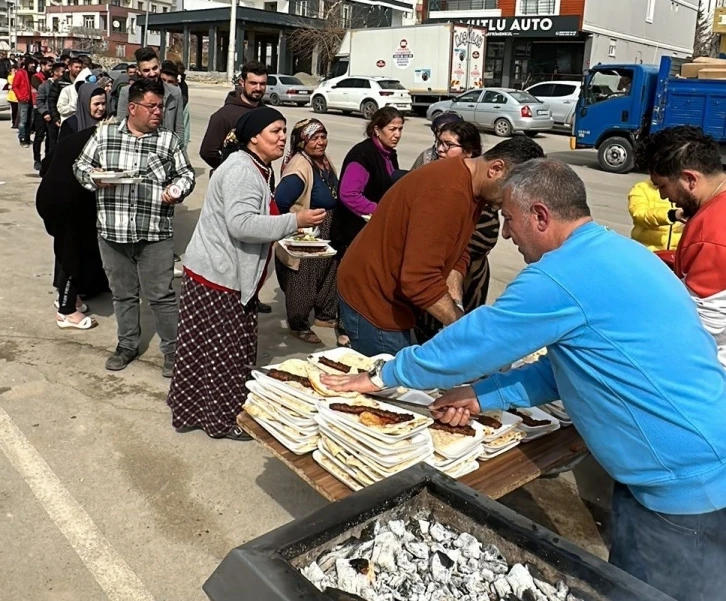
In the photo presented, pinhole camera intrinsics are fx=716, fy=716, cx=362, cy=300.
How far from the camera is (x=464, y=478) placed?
109 inches

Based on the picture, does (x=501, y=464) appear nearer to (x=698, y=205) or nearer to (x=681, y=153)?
(x=698, y=205)

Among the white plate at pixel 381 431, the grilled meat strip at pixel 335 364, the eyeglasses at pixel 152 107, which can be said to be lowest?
the white plate at pixel 381 431

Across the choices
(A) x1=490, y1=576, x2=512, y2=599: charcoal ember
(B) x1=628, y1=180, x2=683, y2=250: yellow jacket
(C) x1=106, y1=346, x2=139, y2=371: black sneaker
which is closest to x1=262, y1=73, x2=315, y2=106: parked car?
(C) x1=106, y1=346, x2=139, y2=371: black sneaker

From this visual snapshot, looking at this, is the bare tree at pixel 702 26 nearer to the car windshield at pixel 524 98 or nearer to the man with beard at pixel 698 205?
the car windshield at pixel 524 98

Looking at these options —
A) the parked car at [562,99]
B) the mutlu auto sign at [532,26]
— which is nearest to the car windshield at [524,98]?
the parked car at [562,99]

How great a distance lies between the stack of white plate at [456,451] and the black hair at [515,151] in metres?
1.09

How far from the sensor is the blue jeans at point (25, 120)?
16203 millimetres

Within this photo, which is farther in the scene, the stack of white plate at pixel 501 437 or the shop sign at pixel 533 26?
the shop sign at pixel 533 26

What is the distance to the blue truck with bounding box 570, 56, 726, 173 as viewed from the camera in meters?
14.0

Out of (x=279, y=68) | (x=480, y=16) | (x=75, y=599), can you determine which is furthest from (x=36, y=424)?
(x=279, y=68)

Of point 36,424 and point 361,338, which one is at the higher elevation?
point 361,338

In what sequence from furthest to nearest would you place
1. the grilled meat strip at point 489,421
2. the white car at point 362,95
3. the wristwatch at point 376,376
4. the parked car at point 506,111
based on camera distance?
the white car at point 362,95
the parked car at point 506,111
the grilled meat strip at point 489,421
the wristwatch at point 376,376

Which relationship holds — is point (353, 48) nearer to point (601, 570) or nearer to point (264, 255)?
point (264, 255)

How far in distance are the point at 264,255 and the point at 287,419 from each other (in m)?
1.35
